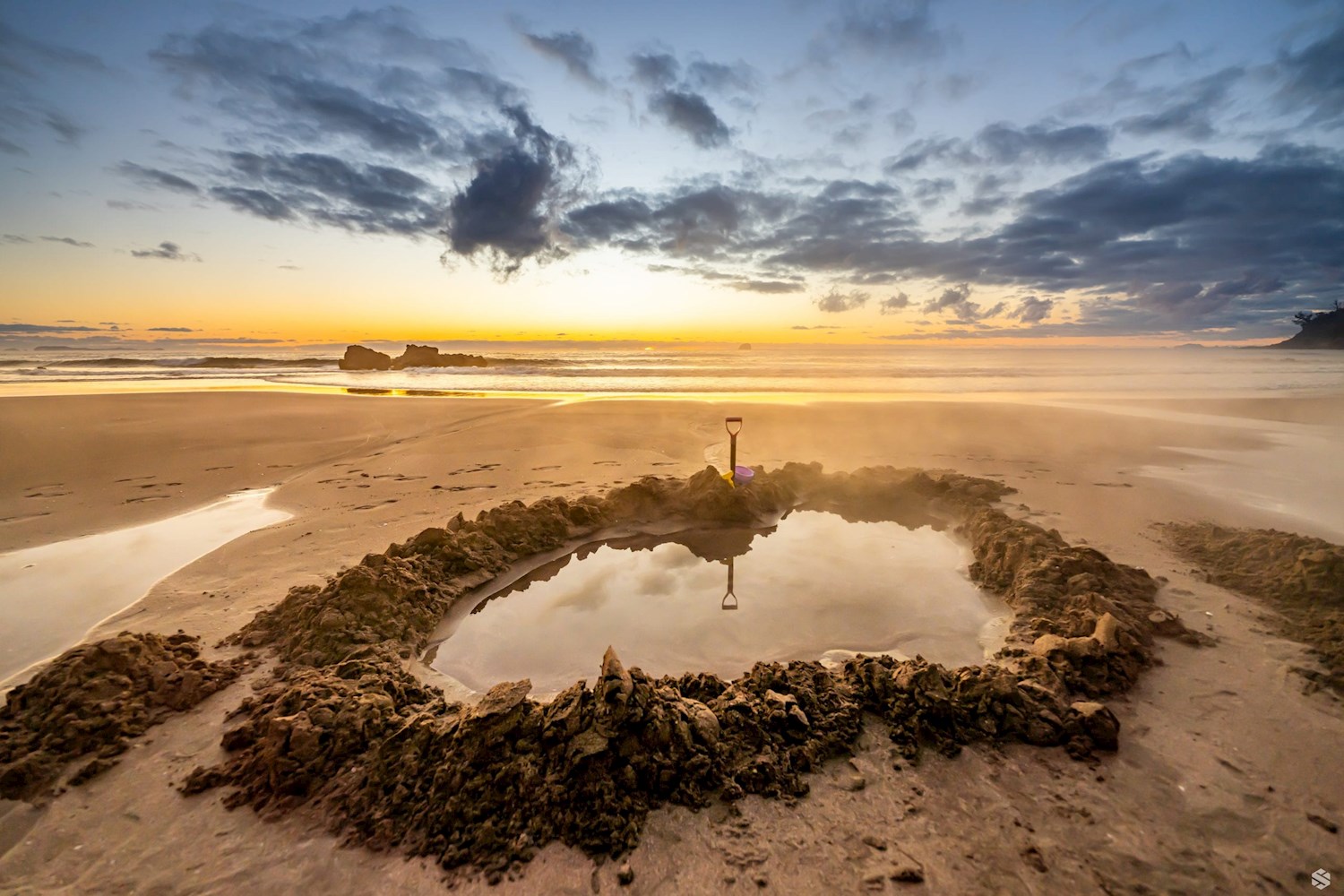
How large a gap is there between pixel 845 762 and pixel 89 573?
805 centimetres

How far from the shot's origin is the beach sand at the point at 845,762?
263 centimetres

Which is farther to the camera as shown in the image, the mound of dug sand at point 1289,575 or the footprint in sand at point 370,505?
the footprint in sand at point 370,505

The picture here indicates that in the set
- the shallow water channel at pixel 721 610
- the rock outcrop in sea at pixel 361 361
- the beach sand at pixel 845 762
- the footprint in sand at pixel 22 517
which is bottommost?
the shallow water channel at pixel 721 610

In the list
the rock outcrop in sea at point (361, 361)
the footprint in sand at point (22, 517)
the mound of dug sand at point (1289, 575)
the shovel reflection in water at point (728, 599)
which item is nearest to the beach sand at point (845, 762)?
the footprint in sand at point (22, 517)

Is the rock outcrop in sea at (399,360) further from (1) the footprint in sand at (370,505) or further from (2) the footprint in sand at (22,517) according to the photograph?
(1) the footprint in sand at (370,505)

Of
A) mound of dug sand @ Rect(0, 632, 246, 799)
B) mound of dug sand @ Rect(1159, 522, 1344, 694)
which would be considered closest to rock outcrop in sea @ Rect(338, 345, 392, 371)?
mound of dug sand @ Rect(0, 632, 246, 799)

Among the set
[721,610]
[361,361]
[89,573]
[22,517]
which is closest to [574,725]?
[721,610]

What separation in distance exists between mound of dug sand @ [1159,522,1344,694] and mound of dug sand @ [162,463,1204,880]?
3.08 ft

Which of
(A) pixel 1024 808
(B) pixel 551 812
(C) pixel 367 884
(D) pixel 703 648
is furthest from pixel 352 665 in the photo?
(A) pixel 1024 808

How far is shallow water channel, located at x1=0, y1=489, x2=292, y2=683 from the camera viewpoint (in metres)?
4.70

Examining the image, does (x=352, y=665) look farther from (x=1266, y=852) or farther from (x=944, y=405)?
(x=944, y=405)

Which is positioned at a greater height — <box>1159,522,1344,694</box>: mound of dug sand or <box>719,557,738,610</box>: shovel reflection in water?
<box>1159,522,1344,694</box>: mound of dug sand

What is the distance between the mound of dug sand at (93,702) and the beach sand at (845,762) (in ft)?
0.43

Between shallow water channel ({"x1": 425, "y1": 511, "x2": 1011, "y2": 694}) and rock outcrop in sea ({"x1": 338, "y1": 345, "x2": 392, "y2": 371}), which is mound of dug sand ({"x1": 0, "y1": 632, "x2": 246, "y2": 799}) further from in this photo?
rock outcrop in sea ({"x1": 338, "y1": 345, "x2": 392, "y2": 371})
